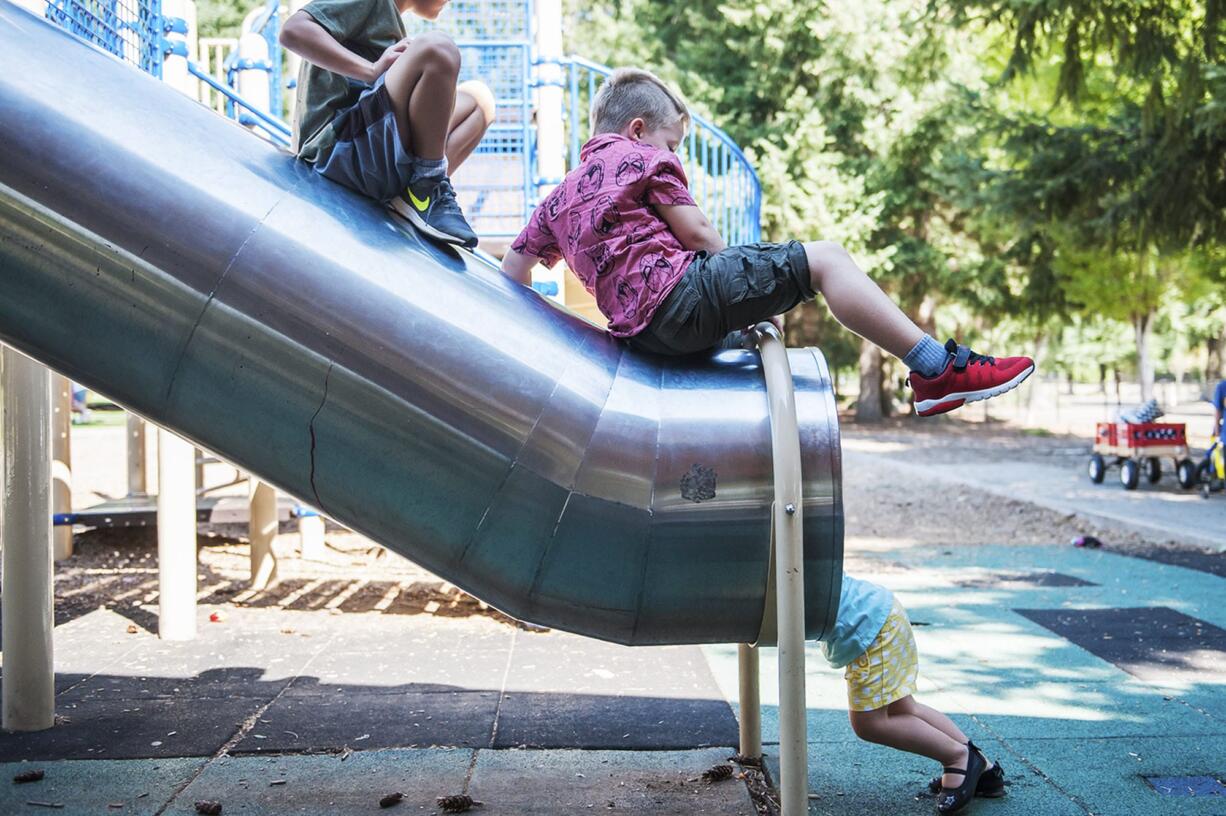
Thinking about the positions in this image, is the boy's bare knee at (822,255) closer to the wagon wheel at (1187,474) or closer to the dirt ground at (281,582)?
the dirt ground at (281,582)

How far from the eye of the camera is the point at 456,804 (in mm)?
3312

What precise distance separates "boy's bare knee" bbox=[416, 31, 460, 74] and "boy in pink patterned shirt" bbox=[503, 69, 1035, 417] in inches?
18.1

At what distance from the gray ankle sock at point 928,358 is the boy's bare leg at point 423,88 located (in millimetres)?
1268

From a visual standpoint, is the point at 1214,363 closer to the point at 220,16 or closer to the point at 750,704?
the point at 220,16

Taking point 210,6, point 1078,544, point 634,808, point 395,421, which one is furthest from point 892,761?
point 210,6

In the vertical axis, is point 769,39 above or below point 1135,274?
above

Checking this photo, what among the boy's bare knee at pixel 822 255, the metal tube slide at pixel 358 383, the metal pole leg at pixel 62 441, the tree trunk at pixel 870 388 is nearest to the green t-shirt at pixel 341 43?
the metal tube slide at pixel 358 383

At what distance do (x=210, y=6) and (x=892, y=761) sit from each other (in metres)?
36.2

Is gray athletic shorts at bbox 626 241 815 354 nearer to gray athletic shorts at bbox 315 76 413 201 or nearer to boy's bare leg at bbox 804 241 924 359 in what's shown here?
boy's bare leg at bbox 804 241 924 359

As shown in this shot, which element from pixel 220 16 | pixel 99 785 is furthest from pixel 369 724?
pixel 220 16

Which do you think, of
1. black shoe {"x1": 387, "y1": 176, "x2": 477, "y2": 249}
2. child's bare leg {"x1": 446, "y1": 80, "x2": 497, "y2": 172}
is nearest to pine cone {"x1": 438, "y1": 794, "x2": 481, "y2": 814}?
black shoe {"x1": 387, "y1": 176, "x2": 477, "y2": 249}

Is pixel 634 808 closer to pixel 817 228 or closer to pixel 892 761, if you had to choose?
pixel 892 761

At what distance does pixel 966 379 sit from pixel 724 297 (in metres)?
0.66

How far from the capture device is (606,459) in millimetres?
2385
